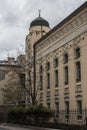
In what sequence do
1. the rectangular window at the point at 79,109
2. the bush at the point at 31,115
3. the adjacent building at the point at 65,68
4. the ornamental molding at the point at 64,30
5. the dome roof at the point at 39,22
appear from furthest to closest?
1. the dome roof at the point at 39,22
2. the bush at the point at 31,115
3. the ornamental molding at the point at 64,30
4. the adjacent building at the point at 65,68
5. the rectangular window at the point at 79,109

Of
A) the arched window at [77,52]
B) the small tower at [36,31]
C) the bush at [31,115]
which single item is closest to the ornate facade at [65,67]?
the arched window at [77,52]

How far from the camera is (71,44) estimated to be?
3906 cm

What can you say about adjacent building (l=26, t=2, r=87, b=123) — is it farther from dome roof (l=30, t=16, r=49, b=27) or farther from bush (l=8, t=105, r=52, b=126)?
dome roof (l=30, t=16, r=49, b=27)

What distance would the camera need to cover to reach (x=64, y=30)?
41.0m

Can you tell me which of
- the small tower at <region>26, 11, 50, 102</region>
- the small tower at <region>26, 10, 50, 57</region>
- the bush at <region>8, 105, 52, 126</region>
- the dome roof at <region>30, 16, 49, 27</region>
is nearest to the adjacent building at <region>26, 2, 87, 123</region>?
the small tower at <region>26, 11, 50, 102</region>

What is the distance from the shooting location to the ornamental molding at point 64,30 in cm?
3688

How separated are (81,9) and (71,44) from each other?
12.9 ft

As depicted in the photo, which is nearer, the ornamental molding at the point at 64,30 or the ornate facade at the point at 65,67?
the ornate facade at the point at 65,67

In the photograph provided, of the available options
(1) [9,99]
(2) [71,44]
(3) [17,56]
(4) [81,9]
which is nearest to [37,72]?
(3) [17,56]

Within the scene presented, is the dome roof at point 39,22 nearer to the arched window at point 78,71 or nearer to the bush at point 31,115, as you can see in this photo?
the bush at point 31,115

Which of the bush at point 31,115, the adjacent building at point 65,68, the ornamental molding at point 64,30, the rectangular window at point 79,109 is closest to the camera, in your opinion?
the rectangular window at point 79,109

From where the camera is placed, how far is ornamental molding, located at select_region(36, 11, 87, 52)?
36884 millimetres

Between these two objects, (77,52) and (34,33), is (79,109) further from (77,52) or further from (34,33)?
(34,33)

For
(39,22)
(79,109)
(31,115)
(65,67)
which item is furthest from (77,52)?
(39,22)
